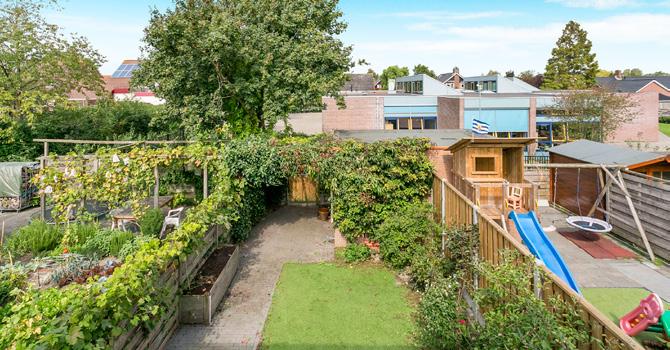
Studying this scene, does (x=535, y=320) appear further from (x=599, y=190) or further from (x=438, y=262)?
(x=599, y=190)

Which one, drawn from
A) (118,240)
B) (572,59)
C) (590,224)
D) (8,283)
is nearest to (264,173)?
(118,240)

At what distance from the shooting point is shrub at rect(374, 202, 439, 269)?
985 centimetres

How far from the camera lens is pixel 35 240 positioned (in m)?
10.4

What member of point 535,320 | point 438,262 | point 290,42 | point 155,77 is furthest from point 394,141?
point 155,77

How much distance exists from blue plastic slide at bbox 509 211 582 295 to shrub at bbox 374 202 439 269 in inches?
82.9

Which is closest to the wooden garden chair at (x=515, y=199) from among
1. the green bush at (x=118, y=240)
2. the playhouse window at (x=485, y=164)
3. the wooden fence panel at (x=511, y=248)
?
the playhouse window at (x=485, y=164)

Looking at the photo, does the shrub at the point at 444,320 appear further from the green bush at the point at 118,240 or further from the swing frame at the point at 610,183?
the green bush at the point at 118,240

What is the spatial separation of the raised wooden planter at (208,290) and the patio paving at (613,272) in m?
8.42

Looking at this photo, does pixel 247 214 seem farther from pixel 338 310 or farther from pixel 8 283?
pixel 8 283

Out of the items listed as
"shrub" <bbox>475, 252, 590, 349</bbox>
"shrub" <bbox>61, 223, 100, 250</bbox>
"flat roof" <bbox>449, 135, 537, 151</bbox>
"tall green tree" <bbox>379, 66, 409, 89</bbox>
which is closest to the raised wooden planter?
"shrub" <bbox>61, 223, 100, 250</bbox>

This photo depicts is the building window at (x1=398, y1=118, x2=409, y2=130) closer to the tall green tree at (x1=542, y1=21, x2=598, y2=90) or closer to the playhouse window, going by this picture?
the playhouse window

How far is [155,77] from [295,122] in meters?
19.9

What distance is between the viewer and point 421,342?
666 cm

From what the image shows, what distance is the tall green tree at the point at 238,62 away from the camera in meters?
14.1
